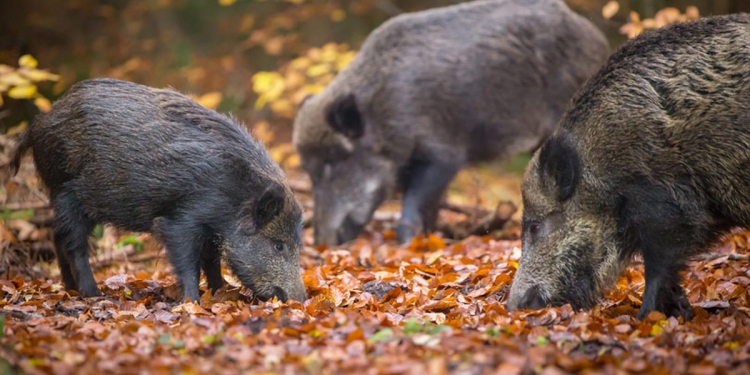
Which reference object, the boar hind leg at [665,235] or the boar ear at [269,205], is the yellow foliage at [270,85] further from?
the boar hind leg at [665,235]

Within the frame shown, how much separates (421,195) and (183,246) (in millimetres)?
3886

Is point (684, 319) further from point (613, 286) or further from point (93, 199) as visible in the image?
point (93, 199)

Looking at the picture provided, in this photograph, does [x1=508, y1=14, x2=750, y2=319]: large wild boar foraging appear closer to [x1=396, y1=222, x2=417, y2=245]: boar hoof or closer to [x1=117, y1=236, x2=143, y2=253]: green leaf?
[x1=396, y1=222, x2=417, y2=245]: boar hoof

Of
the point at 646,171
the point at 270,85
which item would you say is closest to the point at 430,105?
the point at 270,85

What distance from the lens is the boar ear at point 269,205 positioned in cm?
535

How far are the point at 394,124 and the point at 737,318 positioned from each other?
480cm

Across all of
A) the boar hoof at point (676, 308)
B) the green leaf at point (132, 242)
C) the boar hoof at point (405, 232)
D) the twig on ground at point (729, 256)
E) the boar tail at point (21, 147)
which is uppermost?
the boar tail at point (21, 147)

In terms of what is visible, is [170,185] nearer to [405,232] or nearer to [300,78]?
[405,232]

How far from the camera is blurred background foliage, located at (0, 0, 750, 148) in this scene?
13.0 meters

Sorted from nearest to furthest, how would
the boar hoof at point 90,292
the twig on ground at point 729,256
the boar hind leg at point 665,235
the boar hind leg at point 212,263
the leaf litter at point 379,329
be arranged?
the leaf litter at point 379,329 → the boar hind leg at point 665,235 → the boar hoof at point 90,292 → the boar hind leg at point 212,263 → the twig on ground at point 729,256

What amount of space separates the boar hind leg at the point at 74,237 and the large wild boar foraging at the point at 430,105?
140 inches

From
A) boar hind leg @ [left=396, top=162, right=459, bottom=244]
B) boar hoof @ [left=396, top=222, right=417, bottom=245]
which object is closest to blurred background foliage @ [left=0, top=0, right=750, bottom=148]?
boar hind leg @ [left=396, top=162, right=459, bottom=244]

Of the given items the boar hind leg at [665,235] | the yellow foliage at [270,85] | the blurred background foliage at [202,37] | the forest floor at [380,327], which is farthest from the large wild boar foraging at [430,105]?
the boar hind leg at [665,235]

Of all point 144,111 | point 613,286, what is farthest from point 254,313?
point 613,286
